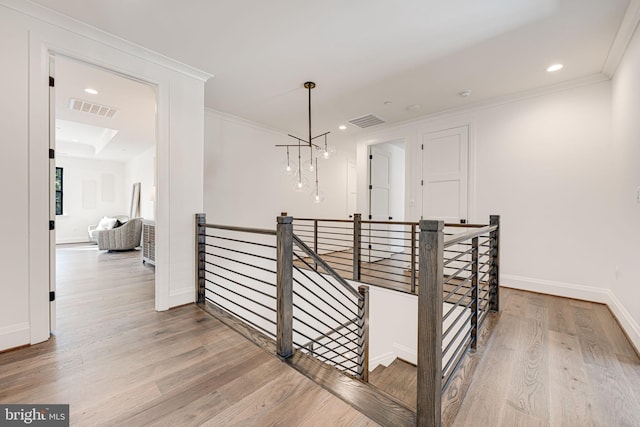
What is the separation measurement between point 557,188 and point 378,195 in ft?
9.06

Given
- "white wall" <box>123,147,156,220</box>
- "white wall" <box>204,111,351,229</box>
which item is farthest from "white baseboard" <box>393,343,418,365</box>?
"white wall" <box>123,147,156,220</box>

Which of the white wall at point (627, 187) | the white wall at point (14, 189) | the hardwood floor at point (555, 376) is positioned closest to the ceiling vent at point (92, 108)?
the white wall at point (14, 189)

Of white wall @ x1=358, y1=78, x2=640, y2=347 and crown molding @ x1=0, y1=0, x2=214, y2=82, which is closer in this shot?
crown molding @ x1=0, y1=0, x2=214, y2=82

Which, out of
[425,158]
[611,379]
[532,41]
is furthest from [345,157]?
[611,379]

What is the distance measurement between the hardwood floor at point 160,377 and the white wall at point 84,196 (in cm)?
690

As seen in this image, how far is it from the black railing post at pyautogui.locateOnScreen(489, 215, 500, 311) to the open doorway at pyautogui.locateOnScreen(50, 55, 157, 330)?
3.59 m

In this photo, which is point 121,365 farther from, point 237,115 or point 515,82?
point 515,82

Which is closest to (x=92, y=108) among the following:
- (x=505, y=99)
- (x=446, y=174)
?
(x=446, y=174)

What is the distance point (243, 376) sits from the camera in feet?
5.43

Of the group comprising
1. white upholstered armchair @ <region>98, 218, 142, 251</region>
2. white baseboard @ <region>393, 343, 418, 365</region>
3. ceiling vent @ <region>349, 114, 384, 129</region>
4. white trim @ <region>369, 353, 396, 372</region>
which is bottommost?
white trim @ <region>369, 353, 396, 372</region>

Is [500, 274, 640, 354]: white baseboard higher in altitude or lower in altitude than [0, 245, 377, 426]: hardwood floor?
higher

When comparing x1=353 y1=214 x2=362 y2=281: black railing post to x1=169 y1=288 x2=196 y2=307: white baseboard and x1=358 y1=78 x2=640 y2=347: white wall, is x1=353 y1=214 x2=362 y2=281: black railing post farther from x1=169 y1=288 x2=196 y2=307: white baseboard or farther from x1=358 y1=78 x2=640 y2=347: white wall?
x1=169 y1=288 x2=196 y2=307: white baseboard

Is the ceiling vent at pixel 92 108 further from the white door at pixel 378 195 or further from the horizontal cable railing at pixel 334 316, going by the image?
the white door at pixel 378 195

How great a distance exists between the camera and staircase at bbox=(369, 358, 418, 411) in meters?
2.34
